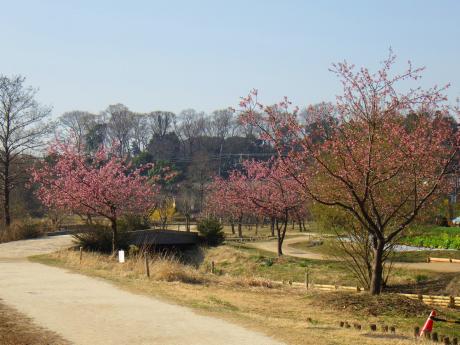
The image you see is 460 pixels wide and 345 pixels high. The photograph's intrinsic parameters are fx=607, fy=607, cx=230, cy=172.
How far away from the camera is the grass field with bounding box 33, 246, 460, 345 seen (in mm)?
11773

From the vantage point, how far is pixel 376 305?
15711 mm

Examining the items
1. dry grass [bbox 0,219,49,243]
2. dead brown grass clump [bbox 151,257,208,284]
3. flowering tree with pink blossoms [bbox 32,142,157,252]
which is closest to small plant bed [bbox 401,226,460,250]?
flowering tree with pink blossoms [bbox 32,142,157,252]

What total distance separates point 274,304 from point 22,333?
7.95m

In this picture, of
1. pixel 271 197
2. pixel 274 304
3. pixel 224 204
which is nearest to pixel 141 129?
pixel 224 204

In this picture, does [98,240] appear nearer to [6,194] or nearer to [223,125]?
[6,194]

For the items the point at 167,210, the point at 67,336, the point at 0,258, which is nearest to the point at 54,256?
the point at 0,258

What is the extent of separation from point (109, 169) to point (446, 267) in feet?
60.0

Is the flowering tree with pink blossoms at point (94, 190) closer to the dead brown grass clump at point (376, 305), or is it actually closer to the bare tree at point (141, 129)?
the dead brown grass clump at point (376, 305)

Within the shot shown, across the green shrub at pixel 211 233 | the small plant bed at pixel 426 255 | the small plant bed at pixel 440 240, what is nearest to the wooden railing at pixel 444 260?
the small plant bed at pixel 426 255

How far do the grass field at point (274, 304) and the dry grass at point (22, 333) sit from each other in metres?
3.79

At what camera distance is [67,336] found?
10.6 metres

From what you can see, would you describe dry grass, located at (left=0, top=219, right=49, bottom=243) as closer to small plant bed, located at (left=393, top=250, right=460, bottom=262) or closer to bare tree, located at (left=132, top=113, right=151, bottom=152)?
small plant bed, located at (left=393, top=250, right=460, bottom=262)

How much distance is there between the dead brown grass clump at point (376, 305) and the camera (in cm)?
1549

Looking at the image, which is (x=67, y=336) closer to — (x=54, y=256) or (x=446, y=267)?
(x=54, y=256)
